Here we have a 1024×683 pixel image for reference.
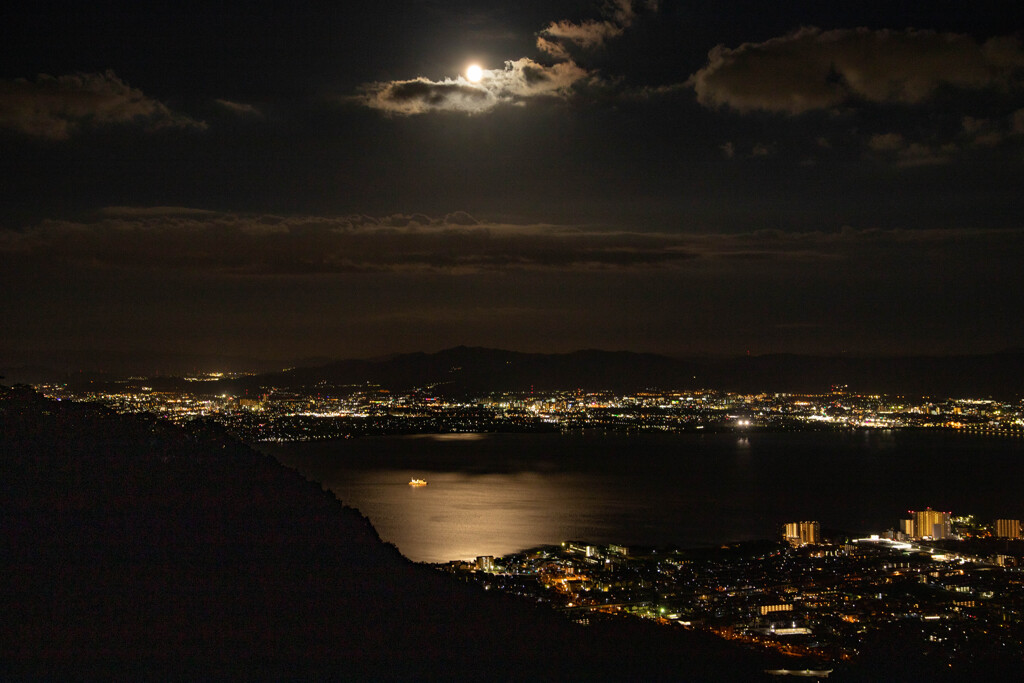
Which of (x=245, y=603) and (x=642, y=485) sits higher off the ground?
(x=245, y=603)

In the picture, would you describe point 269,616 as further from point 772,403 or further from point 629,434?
point 772,403

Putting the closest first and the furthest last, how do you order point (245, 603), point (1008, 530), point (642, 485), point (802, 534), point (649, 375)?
point (245, 603)
point (1008, 530)
point (802, 534)
point (642, 485)
point (649, 375)

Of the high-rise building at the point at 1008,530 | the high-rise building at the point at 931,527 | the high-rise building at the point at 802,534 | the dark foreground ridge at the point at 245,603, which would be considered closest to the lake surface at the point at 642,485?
the high-rise building at the point at 802,534

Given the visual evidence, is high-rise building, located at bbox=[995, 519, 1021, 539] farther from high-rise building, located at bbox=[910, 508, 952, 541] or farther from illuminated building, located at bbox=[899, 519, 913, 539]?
illuminated building, located at bbox=[899, 519, 913, 539]

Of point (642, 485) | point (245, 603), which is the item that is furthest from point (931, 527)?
point (245, 603)

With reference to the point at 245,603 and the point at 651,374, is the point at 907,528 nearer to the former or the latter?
the point at 245,603

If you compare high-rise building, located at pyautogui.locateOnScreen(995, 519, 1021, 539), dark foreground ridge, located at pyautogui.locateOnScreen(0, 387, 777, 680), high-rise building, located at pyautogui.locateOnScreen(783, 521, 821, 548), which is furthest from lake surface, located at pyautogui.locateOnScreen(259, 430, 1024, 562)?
dark foreground ridge, located at pyautogui.locateOnScreen(0, 387, 777, 680)

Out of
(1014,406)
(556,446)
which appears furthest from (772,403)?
(556,446)
